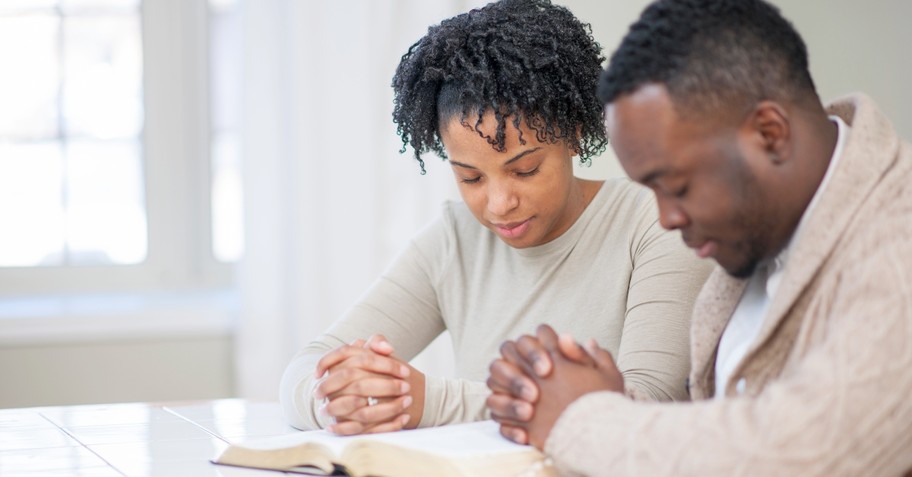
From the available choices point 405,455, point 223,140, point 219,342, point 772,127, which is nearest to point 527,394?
point 405,455

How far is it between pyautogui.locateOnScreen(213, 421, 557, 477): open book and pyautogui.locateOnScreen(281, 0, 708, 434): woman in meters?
0.17

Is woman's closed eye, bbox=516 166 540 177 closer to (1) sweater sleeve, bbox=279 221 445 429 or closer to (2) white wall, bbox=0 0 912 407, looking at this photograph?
(1) sweater sleeve, bbox=279 221 445 429

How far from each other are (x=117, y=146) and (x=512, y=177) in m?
2.12

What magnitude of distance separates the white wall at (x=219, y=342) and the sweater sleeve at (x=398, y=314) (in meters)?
1.33

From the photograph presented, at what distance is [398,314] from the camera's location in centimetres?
190

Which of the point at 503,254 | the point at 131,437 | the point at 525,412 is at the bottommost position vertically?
the point at 131,437

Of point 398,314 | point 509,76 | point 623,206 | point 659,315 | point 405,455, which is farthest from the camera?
point 398,314

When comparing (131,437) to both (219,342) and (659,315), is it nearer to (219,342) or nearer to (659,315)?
(659,315)

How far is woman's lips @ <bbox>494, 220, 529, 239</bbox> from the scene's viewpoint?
169 centimetres

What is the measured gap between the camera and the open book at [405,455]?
1.09m

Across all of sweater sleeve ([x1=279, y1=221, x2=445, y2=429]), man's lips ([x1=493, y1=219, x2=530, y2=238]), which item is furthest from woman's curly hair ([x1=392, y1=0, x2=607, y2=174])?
sweater sleeve ([x1=279, y1=221, x2=445, y2=429])

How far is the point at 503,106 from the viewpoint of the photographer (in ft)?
5.34

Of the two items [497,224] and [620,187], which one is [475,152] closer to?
[497,224]

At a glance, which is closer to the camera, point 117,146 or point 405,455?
point 405,455
